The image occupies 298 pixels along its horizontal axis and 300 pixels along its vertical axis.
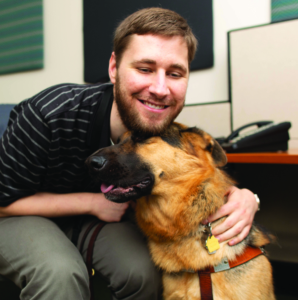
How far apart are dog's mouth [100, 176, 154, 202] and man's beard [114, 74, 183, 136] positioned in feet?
0.69

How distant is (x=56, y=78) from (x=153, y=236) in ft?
6.77

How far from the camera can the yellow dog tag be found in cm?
89

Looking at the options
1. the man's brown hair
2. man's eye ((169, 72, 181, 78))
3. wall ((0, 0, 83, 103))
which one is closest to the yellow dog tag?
man's eye ((169, 72, 181, 78))

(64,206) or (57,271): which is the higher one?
(64,206)

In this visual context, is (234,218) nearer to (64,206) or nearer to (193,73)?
(64,206)

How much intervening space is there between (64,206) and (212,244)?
2.07ft

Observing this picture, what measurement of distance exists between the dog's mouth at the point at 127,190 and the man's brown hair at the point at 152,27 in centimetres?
57

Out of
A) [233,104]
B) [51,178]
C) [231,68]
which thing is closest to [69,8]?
[231,68]

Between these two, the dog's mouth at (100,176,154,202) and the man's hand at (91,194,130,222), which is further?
the man's hand at (91,194,130,222)

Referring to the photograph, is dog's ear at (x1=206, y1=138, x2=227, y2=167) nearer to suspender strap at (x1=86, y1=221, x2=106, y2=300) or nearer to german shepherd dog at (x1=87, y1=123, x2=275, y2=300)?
german shepherd dog at (x1=87, y1=123, x2=275, y2=300)

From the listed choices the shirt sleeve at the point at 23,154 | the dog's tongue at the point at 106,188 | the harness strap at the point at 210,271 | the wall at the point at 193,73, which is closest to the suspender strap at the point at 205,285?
the harness strap at the point at 210,271

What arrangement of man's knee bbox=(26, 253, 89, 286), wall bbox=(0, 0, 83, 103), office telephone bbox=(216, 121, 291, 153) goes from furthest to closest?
wall bbox=(0, 0, 83, 103) < office telephone bbox=(216, 121, 291, 153) < man's knee bbox=(26, 253, 89, 286)

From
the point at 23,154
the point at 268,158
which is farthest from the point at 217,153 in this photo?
the point at 23,154

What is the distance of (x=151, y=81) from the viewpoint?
1.01m
